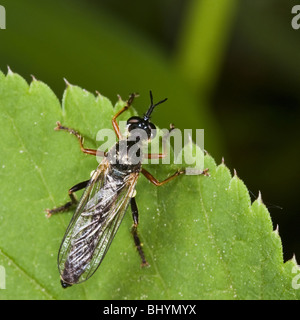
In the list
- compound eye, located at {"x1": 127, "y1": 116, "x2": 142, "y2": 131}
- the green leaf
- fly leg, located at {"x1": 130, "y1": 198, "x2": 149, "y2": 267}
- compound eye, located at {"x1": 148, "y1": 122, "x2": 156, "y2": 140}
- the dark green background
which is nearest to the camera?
the green leaf

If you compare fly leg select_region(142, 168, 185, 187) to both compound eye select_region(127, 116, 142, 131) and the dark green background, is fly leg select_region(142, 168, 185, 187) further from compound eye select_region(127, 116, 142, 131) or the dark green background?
the dark green background

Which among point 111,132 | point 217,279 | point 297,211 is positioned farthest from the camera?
point 297,211

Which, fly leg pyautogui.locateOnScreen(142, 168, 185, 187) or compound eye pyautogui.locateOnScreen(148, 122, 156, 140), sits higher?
compound eye pyautogui.locateOnScreen(148, 122, 156, 140)

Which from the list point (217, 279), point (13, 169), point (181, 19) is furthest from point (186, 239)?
point (181, 19)

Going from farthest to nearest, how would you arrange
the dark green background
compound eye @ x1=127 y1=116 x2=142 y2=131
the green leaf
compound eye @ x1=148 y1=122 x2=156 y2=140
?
1. the dark green background
2. compound eye @ x1=127 y1=116 x2=142 y2=131
3. compound eye @ x1=148 y1=122 x2=156 y2=140
4. the green leaf

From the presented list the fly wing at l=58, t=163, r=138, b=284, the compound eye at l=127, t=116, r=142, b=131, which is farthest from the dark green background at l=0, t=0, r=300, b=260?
the fly wing at l=58, t=163, r=138, b=284

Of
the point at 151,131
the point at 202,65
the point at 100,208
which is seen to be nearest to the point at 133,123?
the point at 151,131

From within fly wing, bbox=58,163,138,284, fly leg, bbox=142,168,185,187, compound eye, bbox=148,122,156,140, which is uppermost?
compound eye, bbox=148,122,156,140
